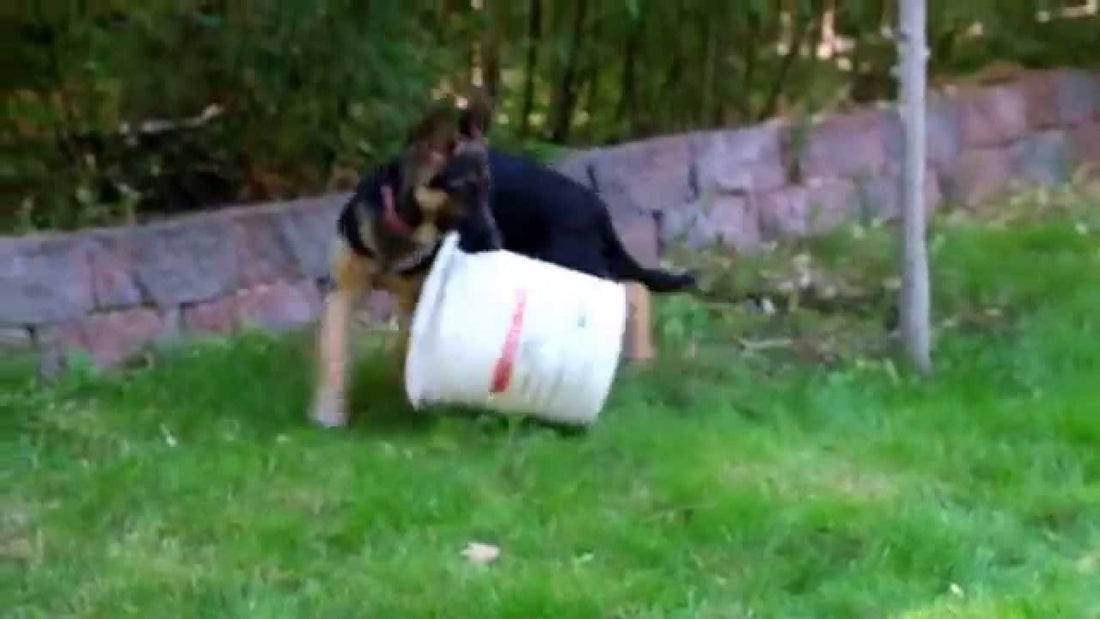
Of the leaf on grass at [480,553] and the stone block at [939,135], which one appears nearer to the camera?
the leaf on grass at [480,553]

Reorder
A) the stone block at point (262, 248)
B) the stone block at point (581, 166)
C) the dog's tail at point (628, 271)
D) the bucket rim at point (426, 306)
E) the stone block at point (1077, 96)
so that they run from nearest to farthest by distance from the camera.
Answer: the bucket rim at point (426, 306)
the dog's tail at point (628, 271)
the stone block at point (262, 248)
the stone block at point (581, 166)
the stone block at point (1077, 96)

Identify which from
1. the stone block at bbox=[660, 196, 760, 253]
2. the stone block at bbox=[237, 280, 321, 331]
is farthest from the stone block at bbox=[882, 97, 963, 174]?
the stone block at bbox=[237, 280, 321, 331]

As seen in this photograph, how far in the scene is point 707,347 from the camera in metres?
6.68

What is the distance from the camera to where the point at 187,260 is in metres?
6.63

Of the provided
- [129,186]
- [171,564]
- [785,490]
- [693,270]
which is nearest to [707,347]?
[693,270]

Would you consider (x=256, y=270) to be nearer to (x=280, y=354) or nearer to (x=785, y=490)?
(x=280, y=354)

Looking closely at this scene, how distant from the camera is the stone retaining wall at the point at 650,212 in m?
6.39

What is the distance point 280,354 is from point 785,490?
187 cm

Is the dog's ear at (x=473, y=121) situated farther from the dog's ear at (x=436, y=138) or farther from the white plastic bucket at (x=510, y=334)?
the white plastic bucket at (x=510, y=334)

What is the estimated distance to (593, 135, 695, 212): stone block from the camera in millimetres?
7781

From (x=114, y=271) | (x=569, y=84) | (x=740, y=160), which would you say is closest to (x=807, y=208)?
(x=740, y=160)

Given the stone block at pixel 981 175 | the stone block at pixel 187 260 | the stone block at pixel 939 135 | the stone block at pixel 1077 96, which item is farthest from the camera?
the stone block at pixel 1077 96

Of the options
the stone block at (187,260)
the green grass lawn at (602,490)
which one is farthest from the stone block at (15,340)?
the stone block at (187,260)

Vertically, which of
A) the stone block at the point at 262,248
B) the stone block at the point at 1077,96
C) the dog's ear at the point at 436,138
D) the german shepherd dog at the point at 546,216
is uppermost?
the dog's ear at the point at 436,138
